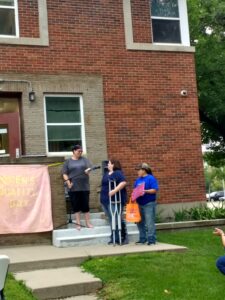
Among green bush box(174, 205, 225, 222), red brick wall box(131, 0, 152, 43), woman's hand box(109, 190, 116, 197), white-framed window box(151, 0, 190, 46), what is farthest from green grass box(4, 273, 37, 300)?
white-framed window box(151, 0, 190, 46)

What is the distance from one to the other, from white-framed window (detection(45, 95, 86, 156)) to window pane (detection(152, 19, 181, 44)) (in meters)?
3.07

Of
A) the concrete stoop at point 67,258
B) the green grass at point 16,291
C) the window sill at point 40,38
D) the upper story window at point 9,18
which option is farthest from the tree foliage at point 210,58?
the green grass at point 16,291

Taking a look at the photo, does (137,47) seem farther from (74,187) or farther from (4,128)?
(74,187)

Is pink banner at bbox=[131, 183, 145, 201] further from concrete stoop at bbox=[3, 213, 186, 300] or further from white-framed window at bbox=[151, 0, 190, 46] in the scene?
white-framed window at bbox=[151, 0, 190, 46]

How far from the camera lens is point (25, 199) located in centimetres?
1013

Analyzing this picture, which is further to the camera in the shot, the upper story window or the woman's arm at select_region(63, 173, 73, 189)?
the upper story window

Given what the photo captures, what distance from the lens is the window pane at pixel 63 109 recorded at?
506 inches

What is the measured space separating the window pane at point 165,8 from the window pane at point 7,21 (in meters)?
4.04

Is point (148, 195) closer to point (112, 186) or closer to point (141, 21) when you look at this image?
point (112, 186)

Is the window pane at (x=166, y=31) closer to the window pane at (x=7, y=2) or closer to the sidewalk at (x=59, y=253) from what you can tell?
the window pane at (x=7, y=2)

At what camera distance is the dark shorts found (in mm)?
10109

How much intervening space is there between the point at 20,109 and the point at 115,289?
269 inches

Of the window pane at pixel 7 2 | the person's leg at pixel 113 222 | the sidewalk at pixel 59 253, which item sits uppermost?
the window pane at pixel 7 2

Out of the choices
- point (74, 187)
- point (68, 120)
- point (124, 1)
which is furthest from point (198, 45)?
point (74, 187)
